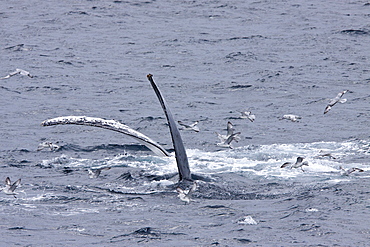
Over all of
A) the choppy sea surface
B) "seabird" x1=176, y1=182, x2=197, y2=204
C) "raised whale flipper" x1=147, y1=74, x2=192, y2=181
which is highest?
"raised whale flipper" x1=147, y1=74, x2=192, y2=181

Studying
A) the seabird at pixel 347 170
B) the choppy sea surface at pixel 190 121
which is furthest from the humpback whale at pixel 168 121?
the seabird at pixel 347 170

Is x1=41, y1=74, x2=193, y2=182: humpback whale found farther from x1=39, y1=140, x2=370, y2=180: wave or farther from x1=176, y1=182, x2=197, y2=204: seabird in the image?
x1=39, y1=140, x2=370, y2=180: wave

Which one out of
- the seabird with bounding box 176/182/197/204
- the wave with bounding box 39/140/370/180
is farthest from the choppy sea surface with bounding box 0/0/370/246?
the seabird with bounding box 176/182/197/204

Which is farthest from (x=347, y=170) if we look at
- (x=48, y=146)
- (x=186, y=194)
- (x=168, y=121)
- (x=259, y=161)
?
(x=48, y=146)

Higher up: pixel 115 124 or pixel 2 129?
pixel 115 124

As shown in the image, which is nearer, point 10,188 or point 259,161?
point 10,188

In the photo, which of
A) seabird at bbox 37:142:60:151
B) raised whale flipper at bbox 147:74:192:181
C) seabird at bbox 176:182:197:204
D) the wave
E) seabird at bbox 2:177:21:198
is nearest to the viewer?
seabird at bbox 176:182:197:204

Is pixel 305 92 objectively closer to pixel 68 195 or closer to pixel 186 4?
pixel 68 195

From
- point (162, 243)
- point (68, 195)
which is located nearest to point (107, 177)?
point (68, 195)

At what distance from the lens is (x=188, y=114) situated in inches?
907

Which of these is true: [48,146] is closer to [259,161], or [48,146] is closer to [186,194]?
[259,161]

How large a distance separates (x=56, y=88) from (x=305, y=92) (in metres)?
9.26

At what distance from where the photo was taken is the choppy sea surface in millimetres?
11789

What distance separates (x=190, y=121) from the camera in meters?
22.0
